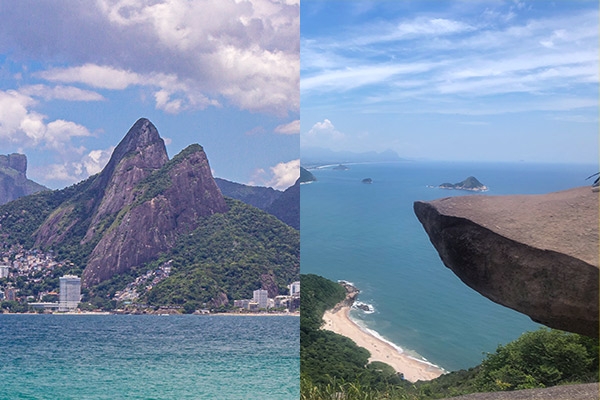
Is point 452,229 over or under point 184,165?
under

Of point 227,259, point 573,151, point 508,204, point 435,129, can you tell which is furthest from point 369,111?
point 227,259

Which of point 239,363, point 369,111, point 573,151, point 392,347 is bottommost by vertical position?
point 239,363

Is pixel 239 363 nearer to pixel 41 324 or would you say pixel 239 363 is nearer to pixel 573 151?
pixel 41 324

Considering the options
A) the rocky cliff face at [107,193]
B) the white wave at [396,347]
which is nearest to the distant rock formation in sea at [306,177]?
the white wave at [396,347]

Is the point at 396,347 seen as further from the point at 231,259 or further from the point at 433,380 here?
the point at 231,259

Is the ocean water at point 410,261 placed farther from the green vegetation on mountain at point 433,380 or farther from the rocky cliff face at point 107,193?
the rocky cliff face at point 107,193

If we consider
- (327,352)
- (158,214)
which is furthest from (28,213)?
(327,352)
